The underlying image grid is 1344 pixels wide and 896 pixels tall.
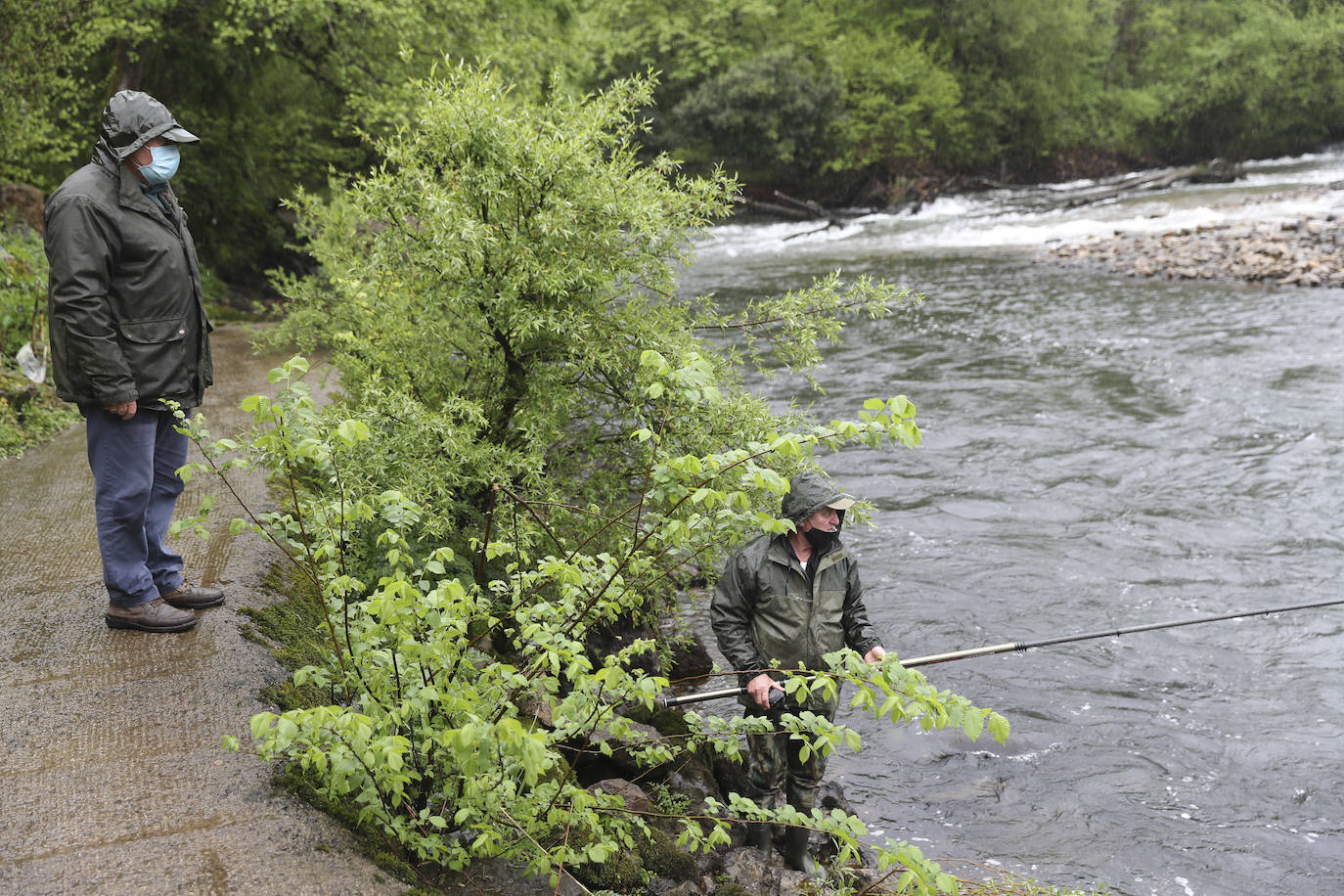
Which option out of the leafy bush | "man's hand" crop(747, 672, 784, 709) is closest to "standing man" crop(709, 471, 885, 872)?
"man's hand" crop(747, 672, 784, 709)

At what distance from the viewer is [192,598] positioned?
4328 millimetres

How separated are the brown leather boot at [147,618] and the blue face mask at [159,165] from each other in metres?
1.76

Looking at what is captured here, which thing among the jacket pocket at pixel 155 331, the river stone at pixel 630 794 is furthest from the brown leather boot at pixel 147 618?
the river stone at pixel 630 794

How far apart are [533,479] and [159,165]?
2.20m

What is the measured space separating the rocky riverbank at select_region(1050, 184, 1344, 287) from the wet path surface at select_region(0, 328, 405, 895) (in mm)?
19019

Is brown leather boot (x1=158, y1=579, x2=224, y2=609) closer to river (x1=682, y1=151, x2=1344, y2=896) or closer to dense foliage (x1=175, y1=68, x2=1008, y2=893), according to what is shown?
dense foliage (x1=175, y1=68, x2=1008, y2=893)

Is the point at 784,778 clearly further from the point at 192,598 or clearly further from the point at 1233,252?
the point at 1233,252

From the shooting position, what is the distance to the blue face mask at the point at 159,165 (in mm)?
3859

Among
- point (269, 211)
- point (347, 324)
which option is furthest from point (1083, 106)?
point (347, 324)

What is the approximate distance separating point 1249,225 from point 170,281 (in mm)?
23845

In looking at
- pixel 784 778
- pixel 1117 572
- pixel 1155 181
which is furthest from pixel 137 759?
pixel 1155 181

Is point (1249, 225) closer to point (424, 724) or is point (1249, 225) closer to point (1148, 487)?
point (1148, 487)

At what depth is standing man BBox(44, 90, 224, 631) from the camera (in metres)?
3.67

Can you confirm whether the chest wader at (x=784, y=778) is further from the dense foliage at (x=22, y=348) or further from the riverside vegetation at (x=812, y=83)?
the riverside vegetation at (x=812, y=83)
